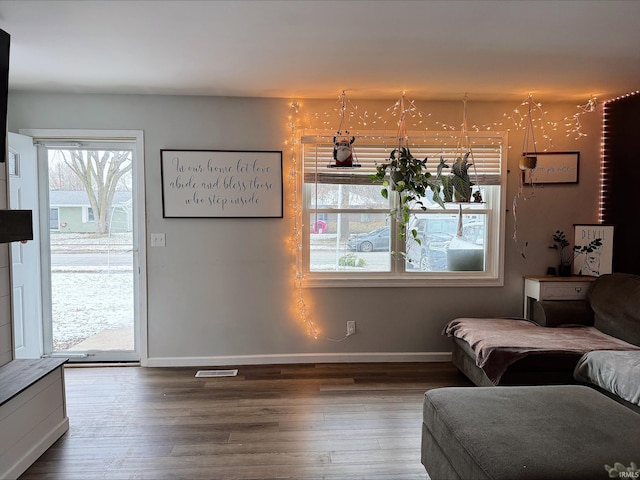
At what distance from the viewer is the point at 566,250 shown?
3729 mm

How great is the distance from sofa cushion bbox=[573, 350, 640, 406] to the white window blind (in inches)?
67.5

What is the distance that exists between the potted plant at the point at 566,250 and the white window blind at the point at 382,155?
0.79 metres

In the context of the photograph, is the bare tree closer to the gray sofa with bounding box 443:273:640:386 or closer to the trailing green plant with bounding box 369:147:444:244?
the trailing green plant with bounding box 369:147:444:244

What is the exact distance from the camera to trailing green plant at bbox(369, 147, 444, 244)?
134 inches

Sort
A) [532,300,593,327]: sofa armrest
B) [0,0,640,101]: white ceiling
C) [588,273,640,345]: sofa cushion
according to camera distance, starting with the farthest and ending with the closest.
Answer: [532,300,593,327]: sofa armrest < [588,273,640,345]: sofa cushion < [0,0,640,101]: white ceiling

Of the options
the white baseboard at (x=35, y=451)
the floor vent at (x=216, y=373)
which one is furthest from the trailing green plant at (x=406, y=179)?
the white baseboard at (x=35, y=451)

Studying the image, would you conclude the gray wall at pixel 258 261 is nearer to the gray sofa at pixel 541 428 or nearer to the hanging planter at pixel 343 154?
the hanging planter at pixel 343 154

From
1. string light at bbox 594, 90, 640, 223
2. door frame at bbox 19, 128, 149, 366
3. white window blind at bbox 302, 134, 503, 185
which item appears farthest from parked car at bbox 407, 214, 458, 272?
door frame at bbox 19, 128, 149, 366

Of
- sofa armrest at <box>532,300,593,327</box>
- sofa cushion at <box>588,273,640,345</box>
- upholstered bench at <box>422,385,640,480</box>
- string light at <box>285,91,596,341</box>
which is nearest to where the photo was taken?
upholstered bench at <box>422,385,640,480</box>

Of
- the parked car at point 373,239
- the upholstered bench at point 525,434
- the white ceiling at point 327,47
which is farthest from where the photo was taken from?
the parked car at point 373,239

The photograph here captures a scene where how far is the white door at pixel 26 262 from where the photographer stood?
335 cm

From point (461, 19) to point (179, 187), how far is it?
2.53 meters

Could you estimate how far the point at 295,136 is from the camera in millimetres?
3578

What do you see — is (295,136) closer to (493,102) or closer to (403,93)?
(403,93)
